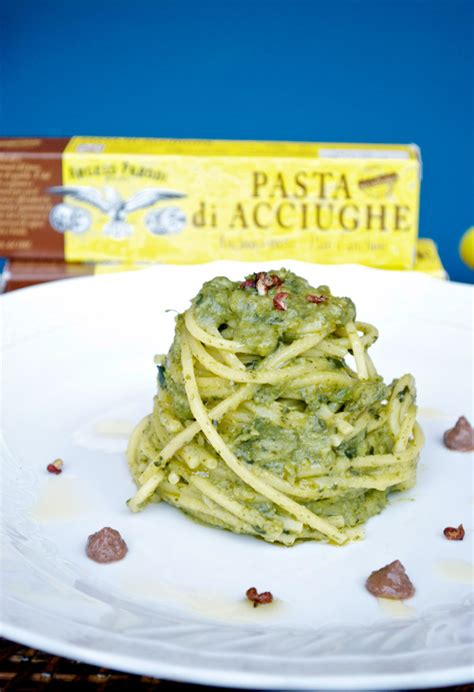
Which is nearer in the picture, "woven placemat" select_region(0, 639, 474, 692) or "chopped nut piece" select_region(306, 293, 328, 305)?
"woven placemat" select_region(0, 639, 474, 692)

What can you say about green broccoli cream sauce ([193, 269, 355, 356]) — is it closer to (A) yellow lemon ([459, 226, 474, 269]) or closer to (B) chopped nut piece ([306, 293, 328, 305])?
(B) chopped nut piece ([306, 293, 328, 305])

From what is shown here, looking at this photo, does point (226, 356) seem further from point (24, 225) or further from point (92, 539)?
point (24, 225)

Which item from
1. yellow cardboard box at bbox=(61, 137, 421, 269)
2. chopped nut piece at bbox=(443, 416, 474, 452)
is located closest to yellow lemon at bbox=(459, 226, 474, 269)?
yellow cardboard box at bbox=(61, 137, 421, 269)

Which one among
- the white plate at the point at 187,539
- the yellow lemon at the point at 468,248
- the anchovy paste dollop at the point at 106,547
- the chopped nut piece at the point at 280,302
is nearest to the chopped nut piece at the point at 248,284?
the chopped nut piece at the point at 280,302

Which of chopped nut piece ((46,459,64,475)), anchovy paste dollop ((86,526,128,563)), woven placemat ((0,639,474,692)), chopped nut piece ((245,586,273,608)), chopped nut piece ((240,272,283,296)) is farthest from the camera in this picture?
chopped nut piece ((46,459,64,475))

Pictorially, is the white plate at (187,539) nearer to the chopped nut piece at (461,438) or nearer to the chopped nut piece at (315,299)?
the chopped nut piece at (461,438)

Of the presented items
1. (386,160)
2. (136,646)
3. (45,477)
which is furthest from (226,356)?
(386,160)
